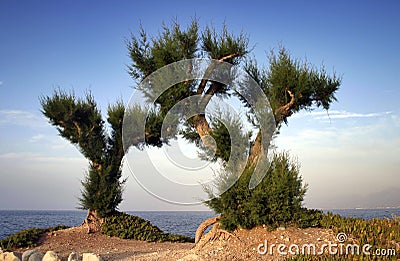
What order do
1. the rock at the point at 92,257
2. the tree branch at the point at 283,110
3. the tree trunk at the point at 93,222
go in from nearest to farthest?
the rock at the point at 92,257 → the tree branch at the point at 283,110 → the tree trunk at the point at 93,222

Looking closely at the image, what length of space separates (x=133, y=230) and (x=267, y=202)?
22.6ft

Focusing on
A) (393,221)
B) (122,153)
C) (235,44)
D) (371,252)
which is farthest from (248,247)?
(122,153)

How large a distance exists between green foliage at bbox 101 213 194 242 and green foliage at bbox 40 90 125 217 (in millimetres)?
520

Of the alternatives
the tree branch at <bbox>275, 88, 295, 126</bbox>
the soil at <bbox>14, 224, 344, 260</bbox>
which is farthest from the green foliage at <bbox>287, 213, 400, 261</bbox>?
the tree branch at <bbox>275, 88, 295, 126</bbox>

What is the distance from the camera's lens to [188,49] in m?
13.5

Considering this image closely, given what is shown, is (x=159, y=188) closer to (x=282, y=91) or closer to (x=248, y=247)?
(x=248, y=247)

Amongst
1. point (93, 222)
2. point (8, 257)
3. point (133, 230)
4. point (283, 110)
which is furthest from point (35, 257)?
point (283, 110)

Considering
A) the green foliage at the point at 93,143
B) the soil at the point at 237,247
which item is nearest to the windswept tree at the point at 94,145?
the green foliage at the point at 93,143

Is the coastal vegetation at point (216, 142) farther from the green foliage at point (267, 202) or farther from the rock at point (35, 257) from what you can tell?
the rock at point (35, 257)

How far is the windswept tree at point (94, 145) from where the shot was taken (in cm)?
1605

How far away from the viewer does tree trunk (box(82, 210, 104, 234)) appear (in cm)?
1596

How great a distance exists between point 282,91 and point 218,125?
7.78 ft

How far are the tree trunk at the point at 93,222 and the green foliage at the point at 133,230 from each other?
226 millimetres

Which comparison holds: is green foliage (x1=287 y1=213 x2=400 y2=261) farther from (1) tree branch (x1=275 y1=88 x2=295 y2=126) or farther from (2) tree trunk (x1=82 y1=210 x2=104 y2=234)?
(2) tree trunk (x1=82 y1=210 x2=104 y2=234)
